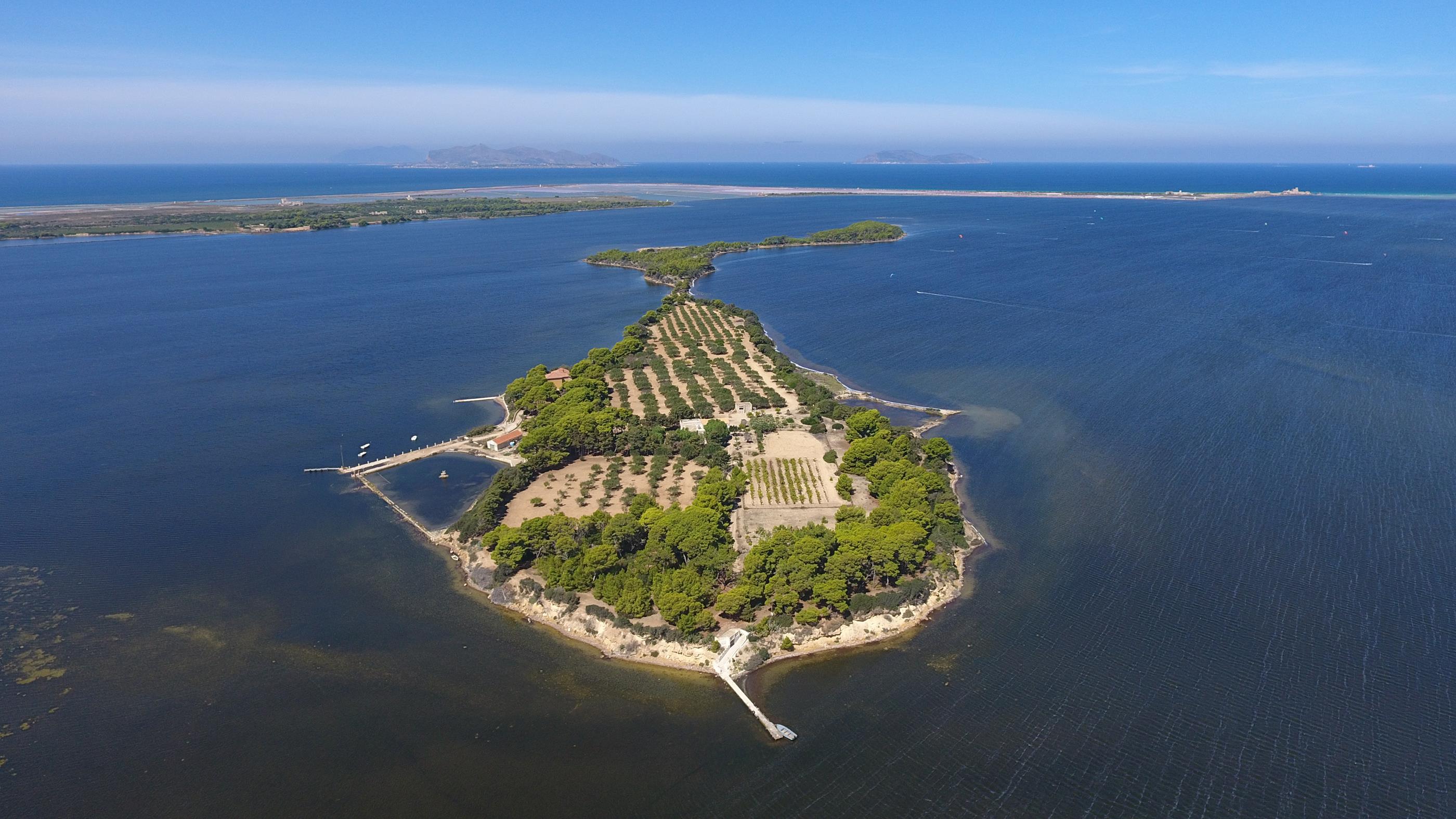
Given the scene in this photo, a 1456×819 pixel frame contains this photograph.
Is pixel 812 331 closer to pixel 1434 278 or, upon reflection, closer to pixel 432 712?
pixel 432 712

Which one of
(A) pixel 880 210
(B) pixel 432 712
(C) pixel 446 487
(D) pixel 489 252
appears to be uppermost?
(A) pixel 880 210

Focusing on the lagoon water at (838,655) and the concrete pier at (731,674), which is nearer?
the lagoon water at (838,655)

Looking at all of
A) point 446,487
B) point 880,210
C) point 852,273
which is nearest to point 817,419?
point 446,487

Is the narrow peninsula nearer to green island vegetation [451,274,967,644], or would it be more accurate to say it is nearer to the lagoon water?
green island vegetation [451,274,967,644]

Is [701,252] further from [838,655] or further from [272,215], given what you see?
[272,215]

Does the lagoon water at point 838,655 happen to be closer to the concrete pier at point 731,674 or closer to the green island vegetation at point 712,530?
the concrete pier at point 731,674

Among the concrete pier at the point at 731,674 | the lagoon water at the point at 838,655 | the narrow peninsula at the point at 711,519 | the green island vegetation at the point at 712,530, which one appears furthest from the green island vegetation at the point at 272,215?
the concrete pier at the point at 731,674
